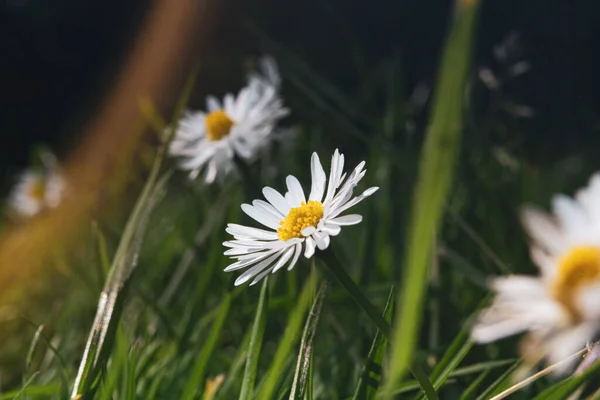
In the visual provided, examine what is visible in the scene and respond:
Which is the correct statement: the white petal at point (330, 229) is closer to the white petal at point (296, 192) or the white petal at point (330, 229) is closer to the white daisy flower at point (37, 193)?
the white petal at point (296, 192)

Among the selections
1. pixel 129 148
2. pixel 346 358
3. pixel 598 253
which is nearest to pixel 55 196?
pixel 129 148

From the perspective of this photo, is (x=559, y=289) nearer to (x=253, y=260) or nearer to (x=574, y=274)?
(x=574, y=274)

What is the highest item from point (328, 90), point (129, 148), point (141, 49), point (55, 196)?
point (141, 49)

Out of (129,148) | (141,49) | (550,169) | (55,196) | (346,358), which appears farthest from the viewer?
(141,49)

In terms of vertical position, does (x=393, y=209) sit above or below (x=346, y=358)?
above

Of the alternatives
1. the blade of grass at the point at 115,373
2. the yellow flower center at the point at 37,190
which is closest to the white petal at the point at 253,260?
the blade of grass at the point at 115,373

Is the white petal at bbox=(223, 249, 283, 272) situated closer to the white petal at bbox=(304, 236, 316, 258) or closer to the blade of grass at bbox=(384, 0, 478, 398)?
the white petal at bbox=(304, 236, 316, 258)

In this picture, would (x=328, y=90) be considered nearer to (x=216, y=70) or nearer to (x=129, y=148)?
(x=129, y=148)

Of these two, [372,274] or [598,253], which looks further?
[372,274]
